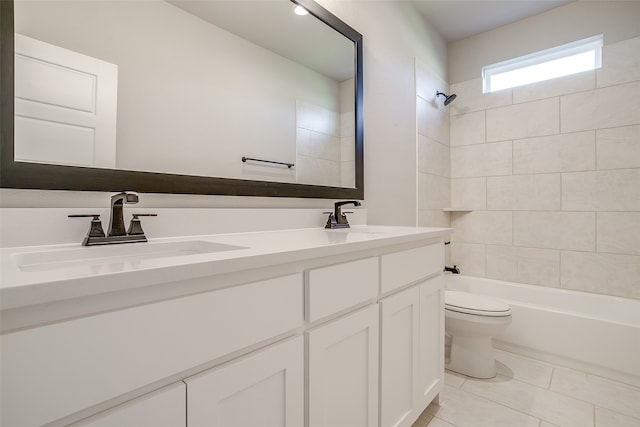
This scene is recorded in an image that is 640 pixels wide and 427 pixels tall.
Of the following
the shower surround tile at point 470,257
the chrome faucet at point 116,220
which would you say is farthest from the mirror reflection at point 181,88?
the shower surround tile at point 470,257

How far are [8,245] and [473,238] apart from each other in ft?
9.93

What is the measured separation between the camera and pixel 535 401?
1617 mm

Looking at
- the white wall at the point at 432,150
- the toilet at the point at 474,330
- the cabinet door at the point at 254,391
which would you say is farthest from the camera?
the white wall at the point at 432,150

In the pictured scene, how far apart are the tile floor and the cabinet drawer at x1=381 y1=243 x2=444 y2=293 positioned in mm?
727

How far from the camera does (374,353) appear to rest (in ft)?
3.37

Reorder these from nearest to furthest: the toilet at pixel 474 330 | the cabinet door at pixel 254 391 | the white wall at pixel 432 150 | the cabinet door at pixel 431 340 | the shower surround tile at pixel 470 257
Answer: the cabinet door at pixel 254 391, the cabinet door at pixel 431 340, the toilet at pixel 474 330, the white wall at pixel 432 150, the shower surround tile at pixel 470 257

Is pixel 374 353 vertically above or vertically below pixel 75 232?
below

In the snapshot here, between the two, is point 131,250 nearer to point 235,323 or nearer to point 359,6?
point 235,323

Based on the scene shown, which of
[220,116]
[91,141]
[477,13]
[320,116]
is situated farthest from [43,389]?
[477,13]

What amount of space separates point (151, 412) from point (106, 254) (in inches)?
17.6

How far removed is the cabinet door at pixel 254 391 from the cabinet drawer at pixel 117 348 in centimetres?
5

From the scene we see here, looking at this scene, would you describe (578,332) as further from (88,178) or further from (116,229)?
(88,178)

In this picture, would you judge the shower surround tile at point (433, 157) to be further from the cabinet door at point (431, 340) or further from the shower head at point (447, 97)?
the cabinet door at point (431, 340)

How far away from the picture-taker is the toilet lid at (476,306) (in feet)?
5.86
